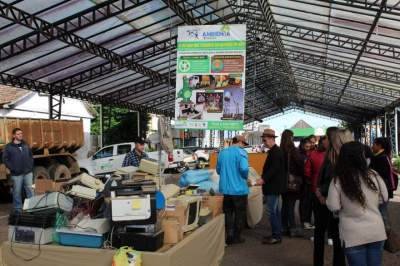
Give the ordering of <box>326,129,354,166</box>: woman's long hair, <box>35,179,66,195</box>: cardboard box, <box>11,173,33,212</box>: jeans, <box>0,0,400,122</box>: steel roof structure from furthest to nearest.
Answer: <box>0,0,400,122</box>: steel roof structure < <box>11,173,33,212</box>: jeans < <box>35,179,66,195</box>: cardboard box < <box>326,129,354,166</box>: woman's long hair

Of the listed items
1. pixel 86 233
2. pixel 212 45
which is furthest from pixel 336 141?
pixel 212 45

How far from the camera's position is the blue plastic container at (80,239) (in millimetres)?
4305

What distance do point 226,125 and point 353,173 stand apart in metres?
4.39

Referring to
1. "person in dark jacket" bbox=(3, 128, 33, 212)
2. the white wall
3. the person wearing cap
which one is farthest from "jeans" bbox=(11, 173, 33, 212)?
the white wall

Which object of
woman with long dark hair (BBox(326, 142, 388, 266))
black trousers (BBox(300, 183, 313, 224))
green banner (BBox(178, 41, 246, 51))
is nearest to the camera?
woman with long dark hair (BBox(326, 142, 388, 266))

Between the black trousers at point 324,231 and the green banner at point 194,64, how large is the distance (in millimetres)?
3585

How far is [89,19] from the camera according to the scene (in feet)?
54.5

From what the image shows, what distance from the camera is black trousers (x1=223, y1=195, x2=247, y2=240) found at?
763cm

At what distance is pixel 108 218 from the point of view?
14.5 feet

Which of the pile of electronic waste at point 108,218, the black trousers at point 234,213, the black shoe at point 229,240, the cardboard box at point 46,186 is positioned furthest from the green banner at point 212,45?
the pile of electronic waste at point 108,218

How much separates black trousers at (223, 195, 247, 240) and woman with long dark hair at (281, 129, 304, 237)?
→ 898 mm

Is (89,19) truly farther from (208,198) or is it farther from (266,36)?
(208,198)

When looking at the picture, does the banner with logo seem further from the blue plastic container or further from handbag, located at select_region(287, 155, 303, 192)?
the blue plastic container

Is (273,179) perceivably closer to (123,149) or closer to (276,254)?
(276,254)
